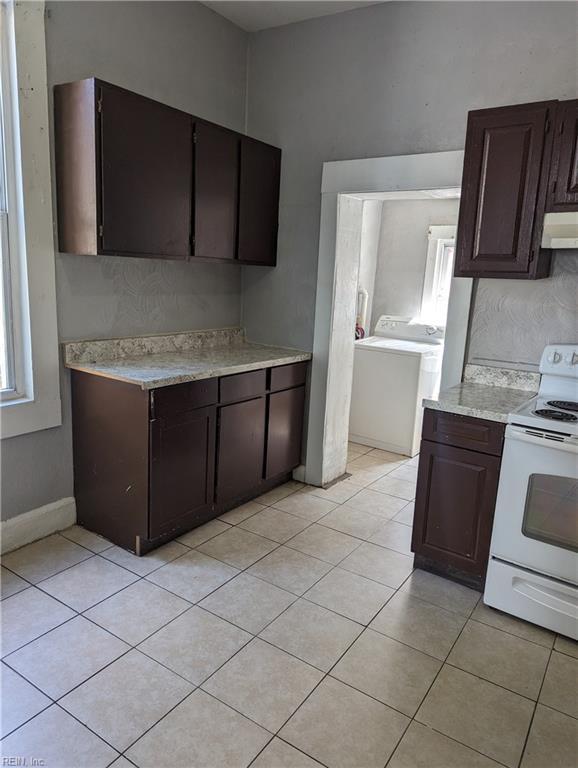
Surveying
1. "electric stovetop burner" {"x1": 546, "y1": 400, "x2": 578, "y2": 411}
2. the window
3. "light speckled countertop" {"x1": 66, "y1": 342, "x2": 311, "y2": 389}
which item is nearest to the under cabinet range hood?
"electric stovetop burner" {"x1": 546, "y1": 400, "x2": 578, "y2": 411}

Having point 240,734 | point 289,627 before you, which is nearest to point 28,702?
point 240,734

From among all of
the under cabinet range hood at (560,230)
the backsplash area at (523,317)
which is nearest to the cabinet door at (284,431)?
the backsplash area at (523,317)

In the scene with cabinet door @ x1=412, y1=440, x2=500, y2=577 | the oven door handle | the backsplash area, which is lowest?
cabinet door @ x1=412, y1=440, x2=500, y2=577

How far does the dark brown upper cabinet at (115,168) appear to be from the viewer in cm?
240

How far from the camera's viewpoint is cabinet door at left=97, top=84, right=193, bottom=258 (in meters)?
2.43

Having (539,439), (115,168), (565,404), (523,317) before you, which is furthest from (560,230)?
(115,168)

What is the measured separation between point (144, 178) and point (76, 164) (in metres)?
0.31

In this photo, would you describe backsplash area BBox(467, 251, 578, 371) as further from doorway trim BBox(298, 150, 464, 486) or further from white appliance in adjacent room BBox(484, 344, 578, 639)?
doorway trim BBox(298, 150, 464, 486)

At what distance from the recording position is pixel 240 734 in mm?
1661

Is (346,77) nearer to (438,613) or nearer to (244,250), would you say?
(244,250)

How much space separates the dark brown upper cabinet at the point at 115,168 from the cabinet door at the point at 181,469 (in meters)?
0.88

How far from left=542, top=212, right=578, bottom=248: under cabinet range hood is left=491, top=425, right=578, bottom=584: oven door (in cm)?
89

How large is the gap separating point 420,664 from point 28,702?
138 cm

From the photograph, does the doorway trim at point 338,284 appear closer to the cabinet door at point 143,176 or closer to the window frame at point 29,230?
the cabinet door at point 143,176
